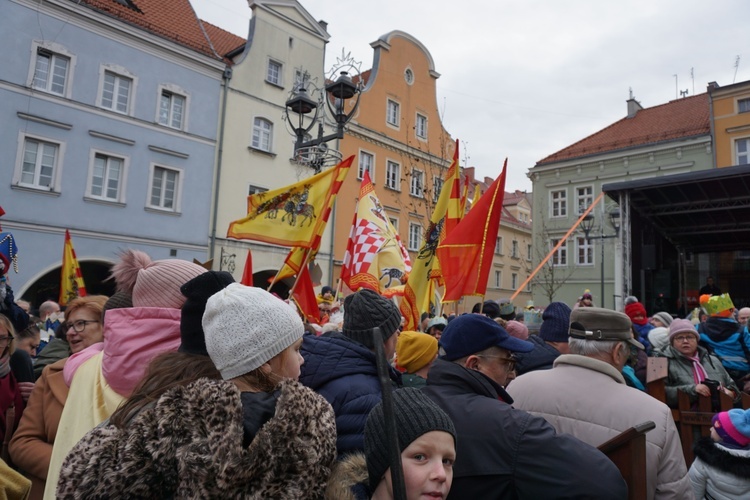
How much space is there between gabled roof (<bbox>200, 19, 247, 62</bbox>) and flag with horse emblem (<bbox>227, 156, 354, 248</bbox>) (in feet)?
52.0

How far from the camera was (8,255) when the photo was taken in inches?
174

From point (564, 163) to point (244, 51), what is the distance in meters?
20.2

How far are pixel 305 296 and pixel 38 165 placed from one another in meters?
12.5

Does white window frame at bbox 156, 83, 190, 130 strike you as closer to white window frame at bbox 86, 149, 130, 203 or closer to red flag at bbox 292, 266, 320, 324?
white window frame at bbox 86, 149, 130, 203

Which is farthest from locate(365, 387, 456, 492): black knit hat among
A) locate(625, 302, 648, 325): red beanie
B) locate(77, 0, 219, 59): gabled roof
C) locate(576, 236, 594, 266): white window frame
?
locate(576, 236, 594, 266): white window frame

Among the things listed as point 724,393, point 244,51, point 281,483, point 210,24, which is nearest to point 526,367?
point 724,393

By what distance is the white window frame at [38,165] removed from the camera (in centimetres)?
1494

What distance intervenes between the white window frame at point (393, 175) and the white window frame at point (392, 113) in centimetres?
196

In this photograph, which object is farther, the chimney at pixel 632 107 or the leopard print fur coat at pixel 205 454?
the chimney at pixel 632 107

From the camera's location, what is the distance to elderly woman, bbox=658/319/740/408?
15.8 ft

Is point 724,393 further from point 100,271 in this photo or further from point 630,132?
point 630,132

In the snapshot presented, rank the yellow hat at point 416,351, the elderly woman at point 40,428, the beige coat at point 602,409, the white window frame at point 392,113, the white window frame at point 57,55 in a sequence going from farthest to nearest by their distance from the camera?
the white window frame at point 392,113 < the white window frame at point 57,55 < the yellow hat at point 416,351 < the elderly woman at point 40,428 < the beige coat at point 602,409

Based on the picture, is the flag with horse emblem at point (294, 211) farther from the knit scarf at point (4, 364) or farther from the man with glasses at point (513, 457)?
the man with glasses at point (513, 457)

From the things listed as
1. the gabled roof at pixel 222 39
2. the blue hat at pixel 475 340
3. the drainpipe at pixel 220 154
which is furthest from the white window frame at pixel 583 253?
the blue hat at pixel 475 340
